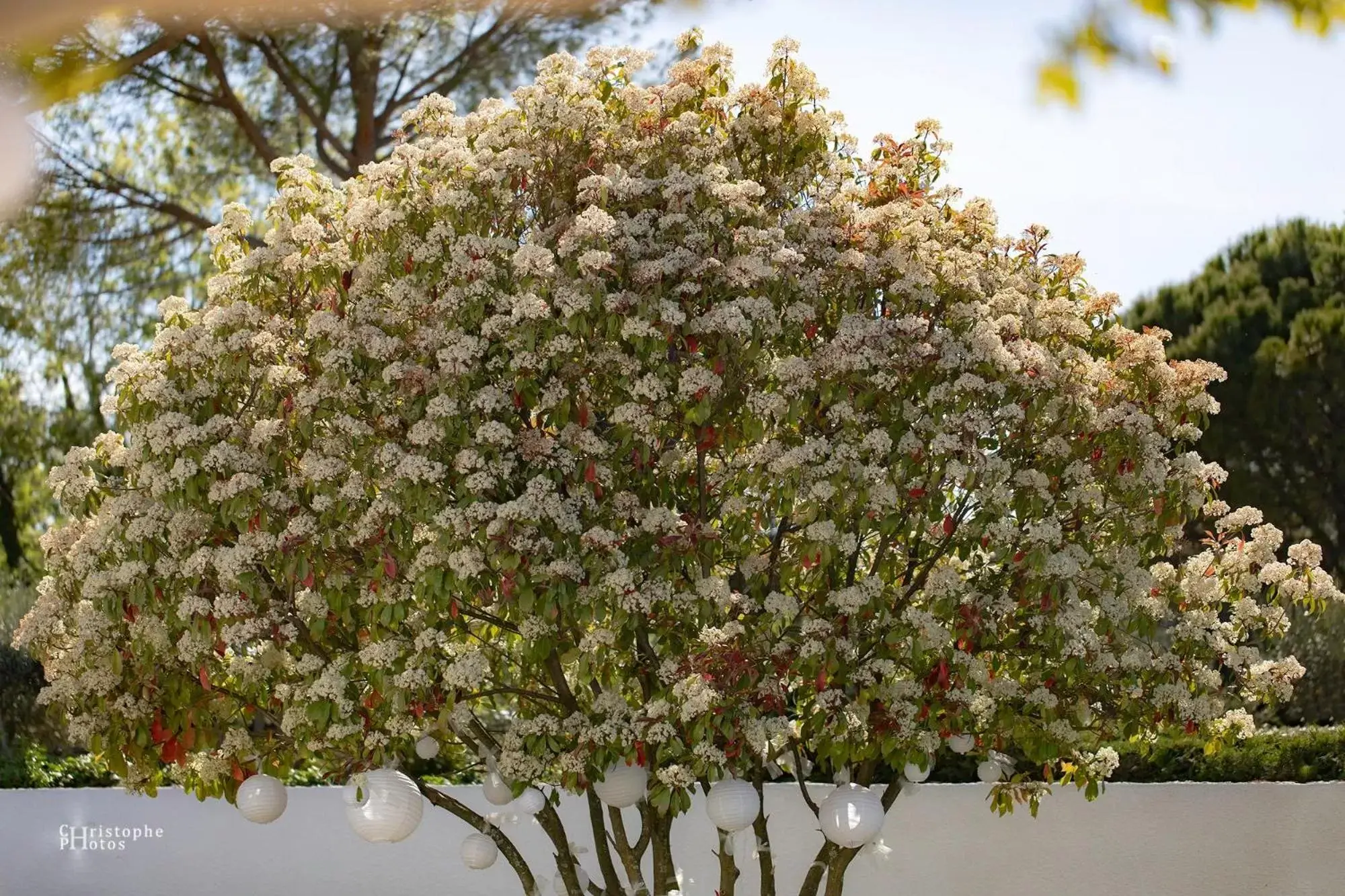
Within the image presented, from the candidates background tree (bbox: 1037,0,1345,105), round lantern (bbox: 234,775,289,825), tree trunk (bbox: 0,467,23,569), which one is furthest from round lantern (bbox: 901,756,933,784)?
tree trunk (bbox: 0,467,23,569)

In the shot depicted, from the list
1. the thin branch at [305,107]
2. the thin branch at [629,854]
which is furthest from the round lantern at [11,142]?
the thin branch at [305,107]

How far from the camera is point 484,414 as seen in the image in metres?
5.18

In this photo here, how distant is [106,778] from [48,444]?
8.66 m

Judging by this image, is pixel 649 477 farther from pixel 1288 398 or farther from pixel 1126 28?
pixel 1288 398

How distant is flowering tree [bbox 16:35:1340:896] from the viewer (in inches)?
202

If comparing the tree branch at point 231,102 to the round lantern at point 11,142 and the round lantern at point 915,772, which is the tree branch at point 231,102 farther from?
the round lantern at point 11,142

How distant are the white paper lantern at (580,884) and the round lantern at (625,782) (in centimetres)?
77

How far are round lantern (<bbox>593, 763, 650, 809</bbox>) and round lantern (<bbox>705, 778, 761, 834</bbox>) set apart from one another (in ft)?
0.88

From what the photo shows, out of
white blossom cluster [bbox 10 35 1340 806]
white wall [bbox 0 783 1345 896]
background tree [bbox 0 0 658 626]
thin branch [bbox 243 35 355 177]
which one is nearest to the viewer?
white blossom cluster [bbox 10 35 1340 806]

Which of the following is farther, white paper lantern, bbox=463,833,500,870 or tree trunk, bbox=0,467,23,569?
tree trunk, bbox=0,467,23,569

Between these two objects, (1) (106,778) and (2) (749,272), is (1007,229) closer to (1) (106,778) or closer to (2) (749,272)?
(2) (749,272)

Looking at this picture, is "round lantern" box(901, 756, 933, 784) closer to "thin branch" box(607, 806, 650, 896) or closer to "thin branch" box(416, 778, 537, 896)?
"thin branch" box(607, 806, 650, 896)

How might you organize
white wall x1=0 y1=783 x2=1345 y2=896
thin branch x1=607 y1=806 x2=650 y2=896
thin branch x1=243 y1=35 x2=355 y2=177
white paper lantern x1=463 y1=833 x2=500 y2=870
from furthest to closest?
thin branch x1=243 y1=35 x2=355 y2=177
white wall x1=0 y1=783 x2=1345 y2=896
white paper lantern x1=463 y1=833 x2=500 y2=870
thin branch x1=607 y1=806 x2=650 y2=896

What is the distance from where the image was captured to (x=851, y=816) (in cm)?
563
